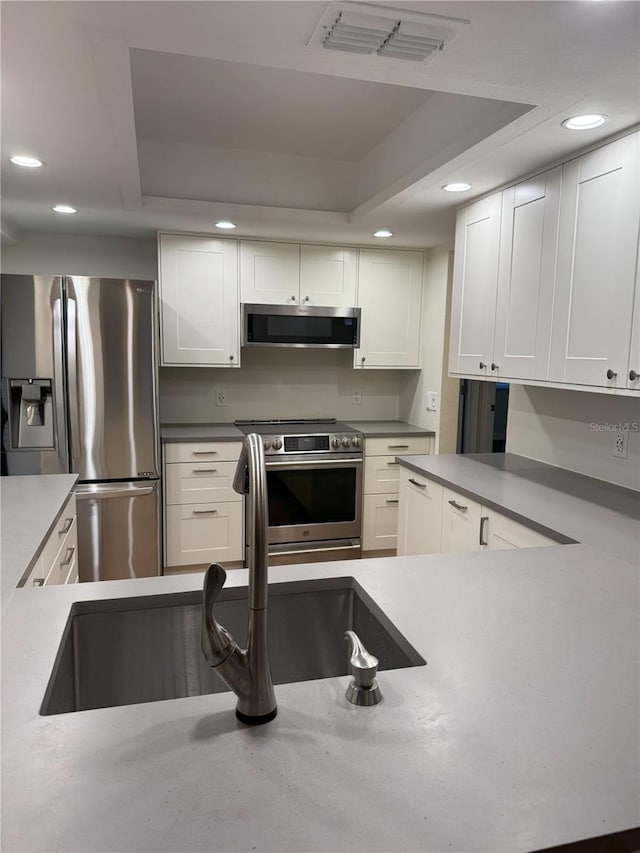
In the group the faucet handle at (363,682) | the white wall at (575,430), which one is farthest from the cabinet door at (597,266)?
the faucet handle at (363,682)

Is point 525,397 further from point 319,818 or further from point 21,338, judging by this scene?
point 21,338

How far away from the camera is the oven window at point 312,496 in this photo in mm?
A: 3637

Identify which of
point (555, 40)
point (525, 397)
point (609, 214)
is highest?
point (555, 40)

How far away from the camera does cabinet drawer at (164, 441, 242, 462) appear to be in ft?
11.6

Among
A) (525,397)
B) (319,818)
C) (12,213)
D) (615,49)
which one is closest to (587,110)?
(615,49)

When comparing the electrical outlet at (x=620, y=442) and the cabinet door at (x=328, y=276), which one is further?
the cabinet door at (x=328, y=276)

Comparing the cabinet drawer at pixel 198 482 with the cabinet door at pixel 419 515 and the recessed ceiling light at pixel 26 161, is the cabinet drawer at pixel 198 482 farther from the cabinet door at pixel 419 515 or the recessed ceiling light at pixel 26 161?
the recessed ceiling light at pixel 26 161

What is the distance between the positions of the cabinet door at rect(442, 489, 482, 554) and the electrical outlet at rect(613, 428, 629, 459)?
61 cm

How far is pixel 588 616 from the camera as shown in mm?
1147

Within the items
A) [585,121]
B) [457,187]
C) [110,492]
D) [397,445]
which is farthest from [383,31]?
[397,445]

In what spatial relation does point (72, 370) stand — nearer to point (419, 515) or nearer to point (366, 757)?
point (419, 515)

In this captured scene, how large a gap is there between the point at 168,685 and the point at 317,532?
2574 millimetres

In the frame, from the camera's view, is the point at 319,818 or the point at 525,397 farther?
the point at 525,397

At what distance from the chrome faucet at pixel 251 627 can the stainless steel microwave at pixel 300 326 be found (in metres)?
3.03
